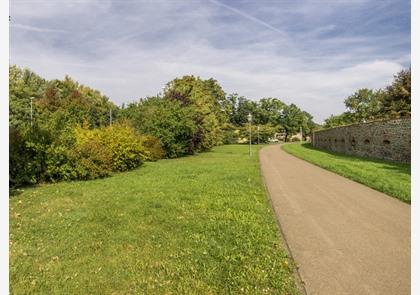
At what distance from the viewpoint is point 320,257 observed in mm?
4539

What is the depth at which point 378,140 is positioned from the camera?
20.3m

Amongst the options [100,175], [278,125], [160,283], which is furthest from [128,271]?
[278,125]

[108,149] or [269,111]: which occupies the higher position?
[269,111]

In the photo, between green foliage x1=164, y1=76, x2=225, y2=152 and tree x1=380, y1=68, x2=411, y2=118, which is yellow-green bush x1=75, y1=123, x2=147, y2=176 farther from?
tree x1=380, y1=68, x2=411, y2=118

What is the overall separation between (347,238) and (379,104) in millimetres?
45217

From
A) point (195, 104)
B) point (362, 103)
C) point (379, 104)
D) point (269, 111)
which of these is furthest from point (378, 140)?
point (269, 111)

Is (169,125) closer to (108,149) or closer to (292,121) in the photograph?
(108,149)

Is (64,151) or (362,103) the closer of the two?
(64,151)

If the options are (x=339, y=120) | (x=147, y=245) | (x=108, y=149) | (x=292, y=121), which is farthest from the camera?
(x=292, y=121)

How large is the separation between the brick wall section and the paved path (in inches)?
374

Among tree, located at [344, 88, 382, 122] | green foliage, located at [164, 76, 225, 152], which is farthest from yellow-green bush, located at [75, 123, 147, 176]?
tree, located at [344, 88, 382, 122]
